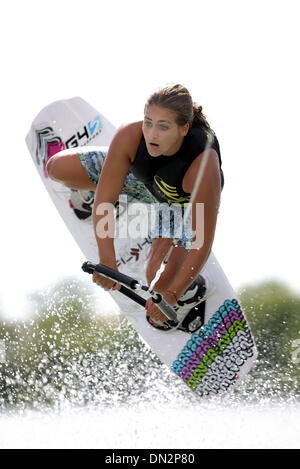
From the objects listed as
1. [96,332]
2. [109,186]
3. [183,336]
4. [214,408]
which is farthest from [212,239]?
[96,332]

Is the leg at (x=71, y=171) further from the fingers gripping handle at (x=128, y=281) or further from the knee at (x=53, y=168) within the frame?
the fingers gripping handle at (x=128, y=281)

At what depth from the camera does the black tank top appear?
3.28 metres

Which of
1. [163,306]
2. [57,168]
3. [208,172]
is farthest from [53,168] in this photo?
[163,306]

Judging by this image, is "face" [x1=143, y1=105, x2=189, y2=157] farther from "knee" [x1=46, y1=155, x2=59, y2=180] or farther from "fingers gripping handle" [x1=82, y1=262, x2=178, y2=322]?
"knee" [x1=46, y1=155, x2=59, y2=180]

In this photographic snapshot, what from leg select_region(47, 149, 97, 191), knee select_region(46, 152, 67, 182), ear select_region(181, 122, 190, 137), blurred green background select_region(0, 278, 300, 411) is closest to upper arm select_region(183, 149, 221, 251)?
ear select_region(181, 122, 190, 137)

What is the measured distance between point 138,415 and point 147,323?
127cm

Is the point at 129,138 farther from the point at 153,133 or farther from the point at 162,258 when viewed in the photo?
the point at 162,258

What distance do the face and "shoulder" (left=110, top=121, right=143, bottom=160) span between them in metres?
0.15

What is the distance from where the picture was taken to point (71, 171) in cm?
405

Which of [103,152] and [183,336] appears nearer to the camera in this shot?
[103,152]

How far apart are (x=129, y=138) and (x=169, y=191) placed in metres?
0.36

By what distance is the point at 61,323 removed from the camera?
18.6ft

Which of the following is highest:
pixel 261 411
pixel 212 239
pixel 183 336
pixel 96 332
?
pixel 212 239

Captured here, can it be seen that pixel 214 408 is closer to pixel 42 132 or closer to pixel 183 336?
pixel 183 336
